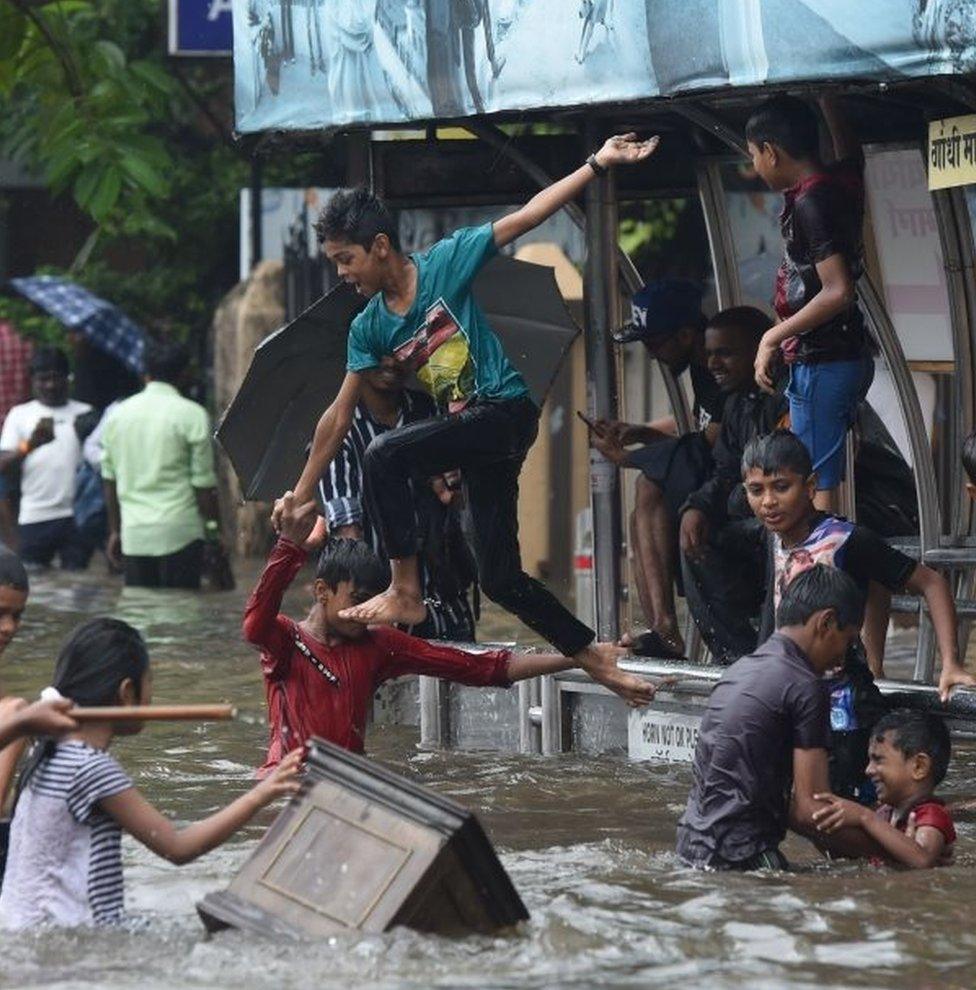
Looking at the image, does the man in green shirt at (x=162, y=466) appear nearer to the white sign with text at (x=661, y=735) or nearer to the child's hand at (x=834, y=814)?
the white sign with text at (x=661, y=735)

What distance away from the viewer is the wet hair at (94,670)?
616 cm

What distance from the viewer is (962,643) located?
9312mm

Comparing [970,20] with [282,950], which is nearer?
[282,950]

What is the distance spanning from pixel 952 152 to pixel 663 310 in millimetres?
2145

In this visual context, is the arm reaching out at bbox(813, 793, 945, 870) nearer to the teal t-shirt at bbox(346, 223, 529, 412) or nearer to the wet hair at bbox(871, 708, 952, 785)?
the wet hair at bbox(871, 708, 952, 785)

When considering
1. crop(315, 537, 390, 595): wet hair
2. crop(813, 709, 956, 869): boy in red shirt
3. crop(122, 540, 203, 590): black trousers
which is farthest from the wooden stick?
crop(122, 540, 203, 590): black trousers

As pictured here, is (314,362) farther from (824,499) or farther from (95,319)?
(95,319)

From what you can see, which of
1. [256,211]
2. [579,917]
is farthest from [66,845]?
[256,211]

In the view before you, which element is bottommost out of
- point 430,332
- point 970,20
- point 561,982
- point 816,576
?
point 561,982

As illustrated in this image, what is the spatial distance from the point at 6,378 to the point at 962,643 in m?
11.3

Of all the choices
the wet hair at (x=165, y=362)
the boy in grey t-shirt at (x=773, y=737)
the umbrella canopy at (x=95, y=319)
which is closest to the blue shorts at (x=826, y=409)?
the boy in grey t-shirt at (x=773, y=737)

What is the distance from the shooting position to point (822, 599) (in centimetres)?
712

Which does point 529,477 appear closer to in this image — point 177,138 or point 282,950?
point 177,138

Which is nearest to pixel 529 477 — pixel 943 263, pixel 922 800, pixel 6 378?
pixel 6 378
